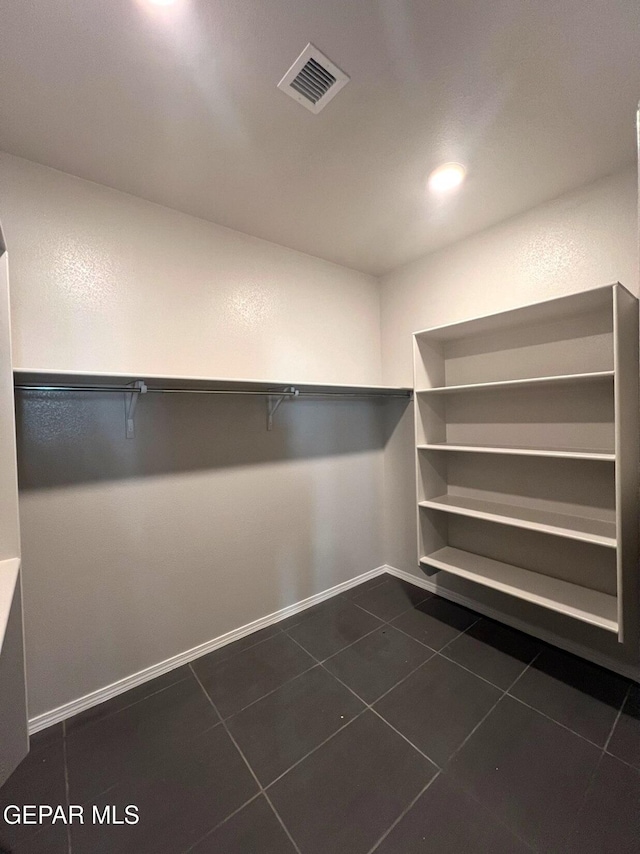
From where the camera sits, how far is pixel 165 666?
1783mm

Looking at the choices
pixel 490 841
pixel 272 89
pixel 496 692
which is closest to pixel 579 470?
pixel 496 692

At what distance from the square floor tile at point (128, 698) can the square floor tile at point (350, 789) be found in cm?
79

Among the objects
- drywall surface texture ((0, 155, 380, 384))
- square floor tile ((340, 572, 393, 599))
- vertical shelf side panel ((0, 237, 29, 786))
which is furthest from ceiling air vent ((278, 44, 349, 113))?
square floor tile ((340, 572, 393, 599))

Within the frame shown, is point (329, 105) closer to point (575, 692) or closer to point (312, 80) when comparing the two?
point (312, 80)

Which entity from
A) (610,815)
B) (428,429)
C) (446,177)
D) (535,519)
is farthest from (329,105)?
(610,815)

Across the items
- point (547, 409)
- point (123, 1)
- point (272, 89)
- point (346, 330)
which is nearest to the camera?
point (123, 1)

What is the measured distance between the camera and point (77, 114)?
1251 millimetres

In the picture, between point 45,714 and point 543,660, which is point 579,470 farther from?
point 45,714

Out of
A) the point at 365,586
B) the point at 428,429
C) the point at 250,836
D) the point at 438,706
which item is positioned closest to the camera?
the point at 250,836

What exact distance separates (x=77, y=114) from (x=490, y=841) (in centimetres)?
287

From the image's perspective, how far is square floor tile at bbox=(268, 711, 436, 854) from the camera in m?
1.07

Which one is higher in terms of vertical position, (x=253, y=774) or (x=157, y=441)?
(x=157, y=441)

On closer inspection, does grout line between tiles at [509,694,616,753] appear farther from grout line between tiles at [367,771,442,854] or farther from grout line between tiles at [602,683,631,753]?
grout line between tiles at [367,771,442,854]

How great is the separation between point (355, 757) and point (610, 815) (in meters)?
0.84
